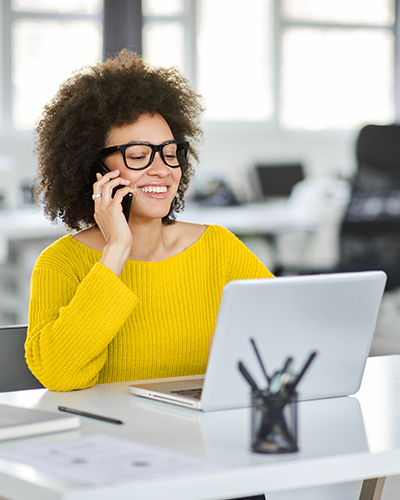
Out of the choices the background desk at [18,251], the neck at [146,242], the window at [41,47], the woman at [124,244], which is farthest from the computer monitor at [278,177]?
the neck at [146,242]

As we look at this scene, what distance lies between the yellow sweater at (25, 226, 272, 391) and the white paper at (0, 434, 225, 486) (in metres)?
0.40

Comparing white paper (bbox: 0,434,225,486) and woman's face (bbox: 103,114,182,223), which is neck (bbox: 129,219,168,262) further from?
white paper (bbox: 0,434,225,486)

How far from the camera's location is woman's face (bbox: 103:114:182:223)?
1.56 m

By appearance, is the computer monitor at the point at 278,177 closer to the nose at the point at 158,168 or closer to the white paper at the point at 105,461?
the nose at the point at 158,168

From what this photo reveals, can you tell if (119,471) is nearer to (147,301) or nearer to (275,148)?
(147,301)

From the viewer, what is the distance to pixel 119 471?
2.52 ft

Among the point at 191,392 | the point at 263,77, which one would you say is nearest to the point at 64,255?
the point at 191,392

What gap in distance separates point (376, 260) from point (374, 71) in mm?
4207

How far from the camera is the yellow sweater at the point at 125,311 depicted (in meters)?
1.32

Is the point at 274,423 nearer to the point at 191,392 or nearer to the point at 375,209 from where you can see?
the point at 191,392

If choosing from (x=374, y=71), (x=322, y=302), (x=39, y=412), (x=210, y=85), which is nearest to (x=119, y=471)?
(x=39, y=412)

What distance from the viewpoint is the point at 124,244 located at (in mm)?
1447

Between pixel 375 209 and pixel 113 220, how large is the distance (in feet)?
8.52

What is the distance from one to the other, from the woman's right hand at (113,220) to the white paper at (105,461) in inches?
22.0
